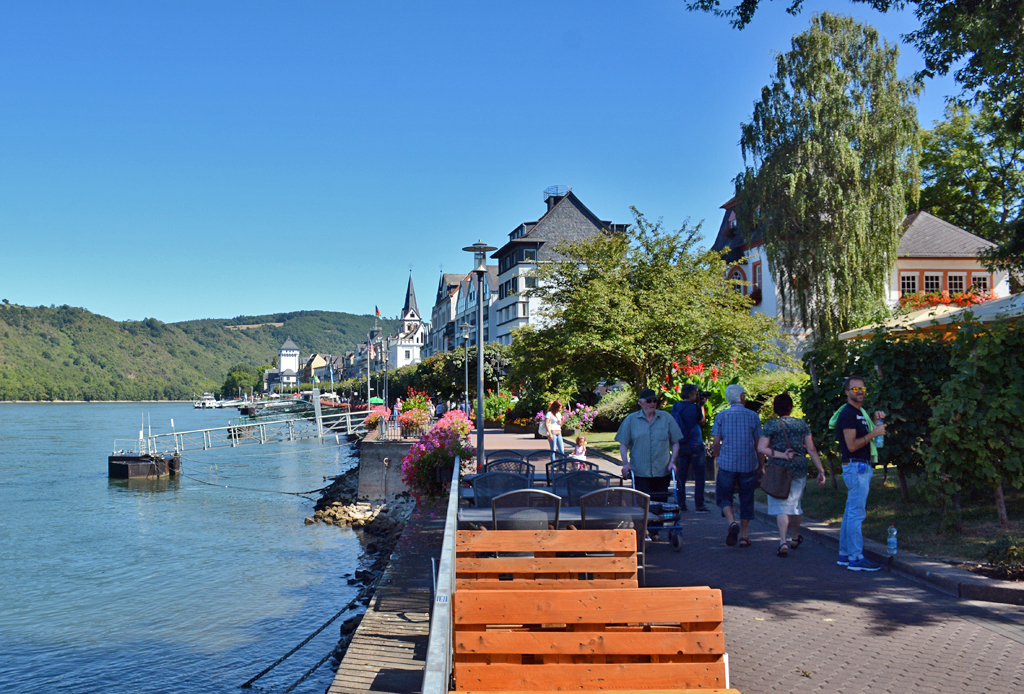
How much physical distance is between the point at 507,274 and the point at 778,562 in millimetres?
62483

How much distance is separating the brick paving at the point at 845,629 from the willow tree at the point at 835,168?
23.5 meters

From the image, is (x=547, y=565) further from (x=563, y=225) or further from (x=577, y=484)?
(x=563, y=225)

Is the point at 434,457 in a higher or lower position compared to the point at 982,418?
lower

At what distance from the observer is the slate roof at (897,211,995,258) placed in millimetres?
42250

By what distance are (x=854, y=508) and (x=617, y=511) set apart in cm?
255

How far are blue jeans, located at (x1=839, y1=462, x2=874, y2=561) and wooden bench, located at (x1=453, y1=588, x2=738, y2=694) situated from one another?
16.6 ft

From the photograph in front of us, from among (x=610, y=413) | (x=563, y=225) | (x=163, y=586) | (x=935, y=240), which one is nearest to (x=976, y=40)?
(x=163, y=586)

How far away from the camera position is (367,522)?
24047 millimetres

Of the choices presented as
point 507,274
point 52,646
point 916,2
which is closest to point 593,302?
point 916,2

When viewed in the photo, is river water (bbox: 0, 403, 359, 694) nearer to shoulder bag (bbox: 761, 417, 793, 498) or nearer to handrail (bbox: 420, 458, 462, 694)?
shoulder bag (bbox: 761, 417, 793, 498)

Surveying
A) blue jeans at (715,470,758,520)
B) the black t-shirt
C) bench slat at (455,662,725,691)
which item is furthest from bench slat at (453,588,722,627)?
blue jeans at (715,470,758,520)

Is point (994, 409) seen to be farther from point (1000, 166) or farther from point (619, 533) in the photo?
point (1000, 166)

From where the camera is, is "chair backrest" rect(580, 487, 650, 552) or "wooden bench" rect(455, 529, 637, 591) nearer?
"wooden bench" rect(455, 529, 637, 591)

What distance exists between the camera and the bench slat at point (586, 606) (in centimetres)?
378
